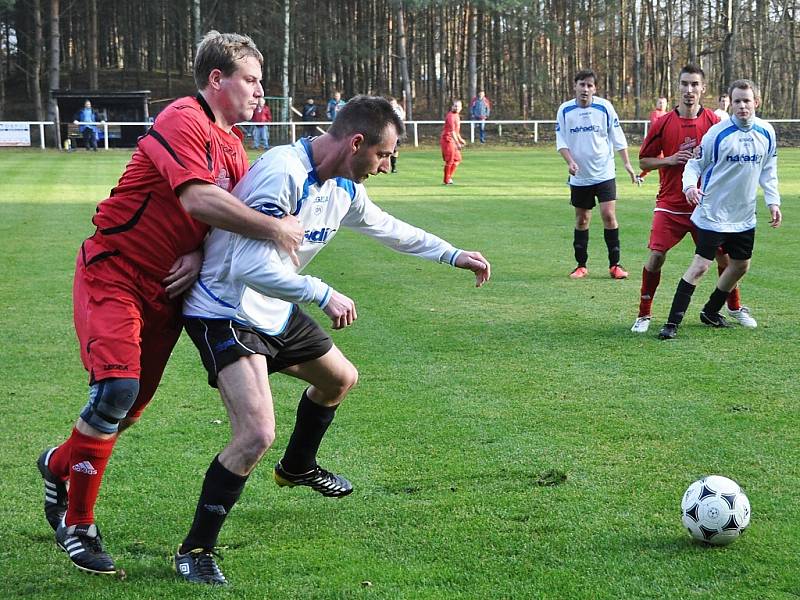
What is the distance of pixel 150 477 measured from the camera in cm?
514

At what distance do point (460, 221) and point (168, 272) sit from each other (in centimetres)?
1323

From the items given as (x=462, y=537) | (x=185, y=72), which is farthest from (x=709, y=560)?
(x=185, y=72)

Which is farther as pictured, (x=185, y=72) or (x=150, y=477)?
(x=185, y=72)

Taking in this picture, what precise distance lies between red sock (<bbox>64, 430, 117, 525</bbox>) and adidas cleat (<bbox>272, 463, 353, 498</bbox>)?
100cm

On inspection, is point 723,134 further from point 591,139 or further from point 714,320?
point 591,139

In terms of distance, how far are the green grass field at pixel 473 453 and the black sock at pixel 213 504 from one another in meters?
0.17

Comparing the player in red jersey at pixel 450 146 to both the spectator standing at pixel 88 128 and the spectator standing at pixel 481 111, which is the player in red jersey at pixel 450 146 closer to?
the spectator standing at pixel 481 111

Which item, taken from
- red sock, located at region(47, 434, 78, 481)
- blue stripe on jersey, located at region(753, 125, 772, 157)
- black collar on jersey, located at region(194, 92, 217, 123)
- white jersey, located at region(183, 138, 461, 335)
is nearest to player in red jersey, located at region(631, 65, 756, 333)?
blue stripe on jersey, located at region(753, 125, 772, 157)

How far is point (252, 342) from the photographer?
160 inches

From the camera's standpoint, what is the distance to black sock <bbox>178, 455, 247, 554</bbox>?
155 inches

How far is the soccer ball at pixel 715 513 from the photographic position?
4.18 metres

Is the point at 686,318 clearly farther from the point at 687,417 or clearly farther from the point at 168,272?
the point at 168,272

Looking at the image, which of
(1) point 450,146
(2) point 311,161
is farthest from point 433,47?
(2) point 311,161

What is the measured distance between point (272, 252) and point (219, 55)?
0.84m
